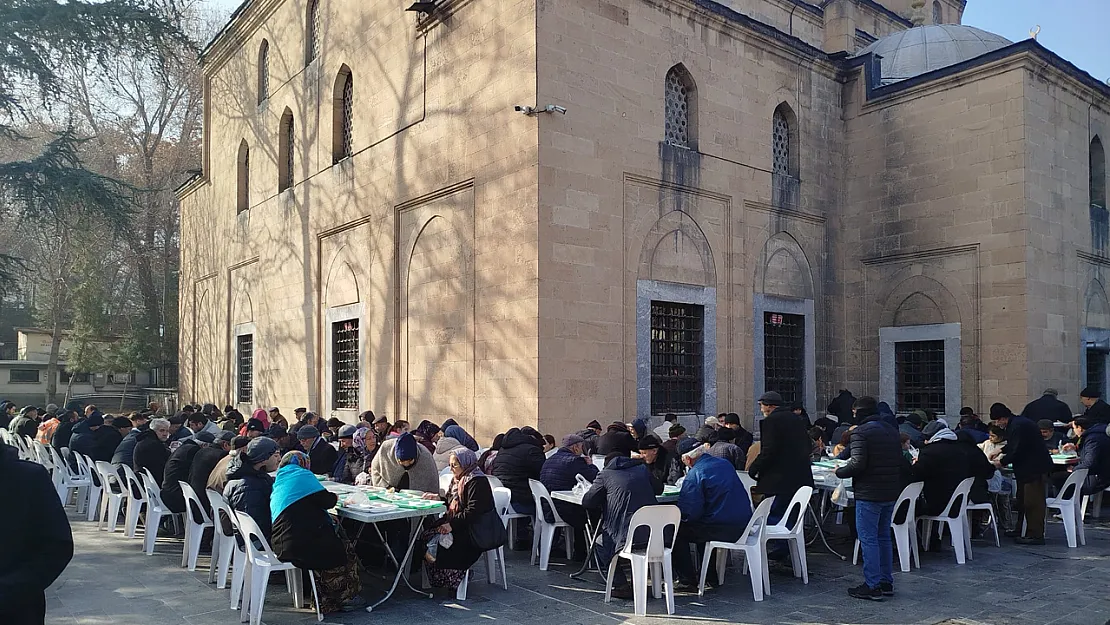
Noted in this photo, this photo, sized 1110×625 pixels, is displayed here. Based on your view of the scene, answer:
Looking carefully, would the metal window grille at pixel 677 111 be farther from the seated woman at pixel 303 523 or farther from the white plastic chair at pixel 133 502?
the seated woman at pixel 303 523

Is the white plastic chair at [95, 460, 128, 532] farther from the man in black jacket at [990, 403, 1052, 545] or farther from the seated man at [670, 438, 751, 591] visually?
the man in black jacket at [990, 403, 1052, 545]

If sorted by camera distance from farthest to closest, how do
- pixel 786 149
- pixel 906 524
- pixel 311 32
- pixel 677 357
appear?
pixel 311 32 < pixel 786 149 < pixel 677 357 < pixel 906 524

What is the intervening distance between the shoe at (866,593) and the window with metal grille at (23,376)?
33155 mm

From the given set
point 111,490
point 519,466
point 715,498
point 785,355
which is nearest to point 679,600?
point 715,498

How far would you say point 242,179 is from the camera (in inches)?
858

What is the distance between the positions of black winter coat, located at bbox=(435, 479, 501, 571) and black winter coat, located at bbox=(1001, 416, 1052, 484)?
5.80 metres

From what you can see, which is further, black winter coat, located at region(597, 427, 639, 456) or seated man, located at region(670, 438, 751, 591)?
black winter coat, located at region(597, 427, 639, 456)

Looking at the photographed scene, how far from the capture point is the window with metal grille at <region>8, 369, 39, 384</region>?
31.4m

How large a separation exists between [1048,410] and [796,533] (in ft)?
26.2

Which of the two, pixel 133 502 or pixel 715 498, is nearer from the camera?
pixel 715 498

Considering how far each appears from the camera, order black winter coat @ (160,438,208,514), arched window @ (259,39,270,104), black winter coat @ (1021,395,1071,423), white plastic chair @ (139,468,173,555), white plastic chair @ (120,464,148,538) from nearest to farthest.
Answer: black winter coat @ (160,438,208,514) → white plastic chair @ (139,468,173,555) → white plastic chair @ (120,464,148,538) → black winter coat @ (1021,395,1071,423) → arched window @ (259,39,270,104)

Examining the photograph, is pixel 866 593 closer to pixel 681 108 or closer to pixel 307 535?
pixel 307 535

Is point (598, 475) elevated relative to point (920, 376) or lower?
lower

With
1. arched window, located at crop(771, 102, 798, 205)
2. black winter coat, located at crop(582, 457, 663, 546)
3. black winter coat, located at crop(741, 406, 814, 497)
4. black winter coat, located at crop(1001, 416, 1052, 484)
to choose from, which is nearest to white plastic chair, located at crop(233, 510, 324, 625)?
black winter coat, located at crop(582, 457, 663, 546)
